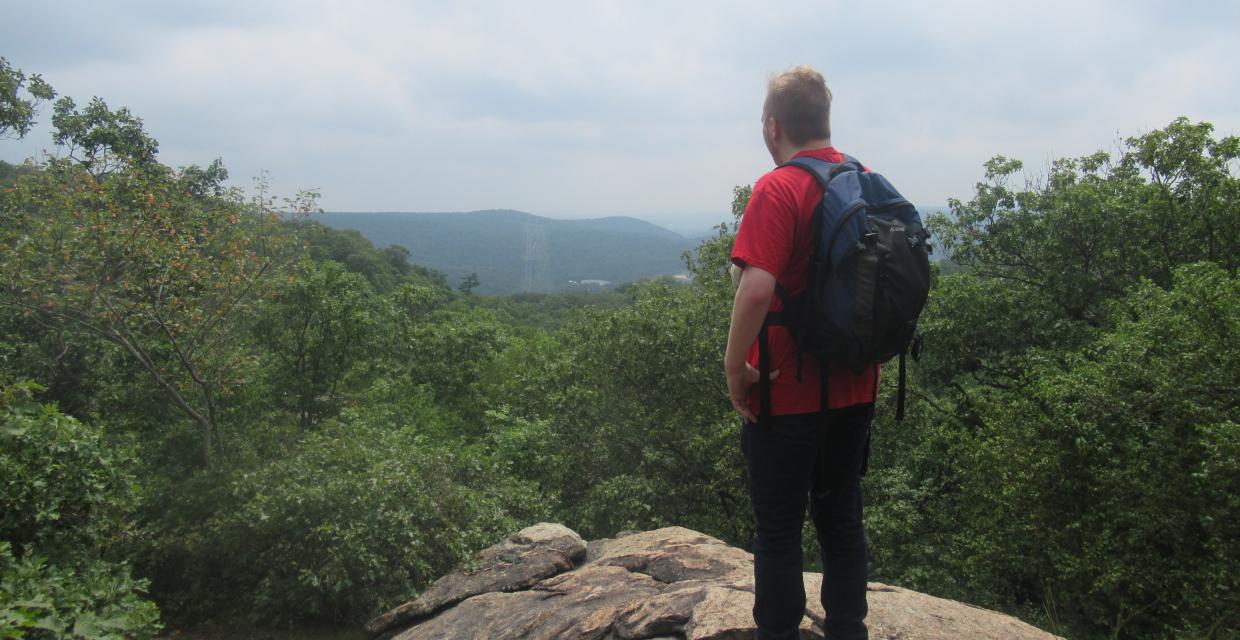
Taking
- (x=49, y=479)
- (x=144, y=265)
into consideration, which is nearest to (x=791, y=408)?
(x=49, y=479)

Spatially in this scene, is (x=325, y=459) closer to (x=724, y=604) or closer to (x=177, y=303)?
(x=177, y=303)

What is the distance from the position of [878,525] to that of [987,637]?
715 centimetres

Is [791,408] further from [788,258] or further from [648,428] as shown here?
[648,428]

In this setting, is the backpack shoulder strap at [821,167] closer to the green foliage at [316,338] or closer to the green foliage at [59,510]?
the green foliage at [59,510]

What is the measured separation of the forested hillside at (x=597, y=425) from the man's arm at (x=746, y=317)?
13.4ft

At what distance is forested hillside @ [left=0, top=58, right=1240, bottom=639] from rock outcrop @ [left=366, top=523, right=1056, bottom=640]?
69.9 inches

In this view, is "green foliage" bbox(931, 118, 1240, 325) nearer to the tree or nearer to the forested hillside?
the forested hillside

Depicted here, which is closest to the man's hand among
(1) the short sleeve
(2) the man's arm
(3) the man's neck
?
(2) the man's arm

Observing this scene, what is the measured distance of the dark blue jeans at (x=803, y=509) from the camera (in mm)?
2611

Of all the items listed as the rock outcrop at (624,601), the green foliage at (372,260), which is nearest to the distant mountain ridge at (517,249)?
the green foliage at (372,260)

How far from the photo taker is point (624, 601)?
16.0ft

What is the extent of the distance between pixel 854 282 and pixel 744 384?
54cm

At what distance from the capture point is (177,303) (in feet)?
36.3

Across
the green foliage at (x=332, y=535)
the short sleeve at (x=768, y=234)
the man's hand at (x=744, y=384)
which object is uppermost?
the short sleeve at (x=768, y=234)
